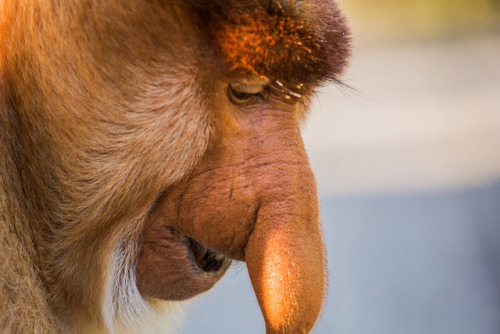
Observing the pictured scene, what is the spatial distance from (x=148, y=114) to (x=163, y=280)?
1.27 ft

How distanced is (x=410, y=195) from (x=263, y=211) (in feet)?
7.51

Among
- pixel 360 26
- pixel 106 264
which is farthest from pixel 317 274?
pixel 360 26

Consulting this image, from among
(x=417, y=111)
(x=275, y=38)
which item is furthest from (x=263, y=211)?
(x=417, y=111)

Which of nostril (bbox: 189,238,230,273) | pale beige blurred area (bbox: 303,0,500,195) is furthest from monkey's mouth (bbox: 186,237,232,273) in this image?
pale beige blurred area (bbox: 303,0,500,195)

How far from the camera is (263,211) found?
50.3 inches

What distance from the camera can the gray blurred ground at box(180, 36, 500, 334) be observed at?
3238 millimetres

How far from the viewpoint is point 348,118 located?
353cm

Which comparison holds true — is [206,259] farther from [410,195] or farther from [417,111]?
[417,111]

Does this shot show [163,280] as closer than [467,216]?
Yes

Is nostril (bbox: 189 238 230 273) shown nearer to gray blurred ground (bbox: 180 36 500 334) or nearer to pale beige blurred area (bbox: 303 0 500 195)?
gray blurred ground (bbox: 180 36 500 334)

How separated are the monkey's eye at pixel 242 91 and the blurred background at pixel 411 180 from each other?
6.25 feet

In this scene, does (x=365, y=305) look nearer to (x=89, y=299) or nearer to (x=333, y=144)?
(x=333, y=144)

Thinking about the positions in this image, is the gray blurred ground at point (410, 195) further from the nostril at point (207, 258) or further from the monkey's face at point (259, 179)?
the monkey's face at point (259, 179)

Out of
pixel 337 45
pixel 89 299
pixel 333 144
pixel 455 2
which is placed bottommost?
pixel 89 299
